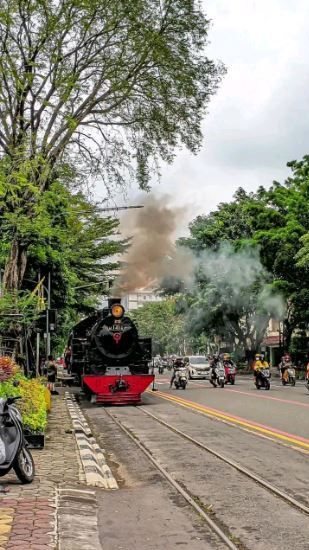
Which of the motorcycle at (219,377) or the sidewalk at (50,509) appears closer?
the sidewalk at (50,509)

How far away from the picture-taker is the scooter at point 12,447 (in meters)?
8.04

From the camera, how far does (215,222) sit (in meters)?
50.3

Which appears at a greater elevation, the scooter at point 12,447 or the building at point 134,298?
the building at point 134,298

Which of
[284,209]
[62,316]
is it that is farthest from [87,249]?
[284,209]

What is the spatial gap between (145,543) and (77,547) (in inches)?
24.2

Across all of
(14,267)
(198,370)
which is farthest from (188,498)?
(198,370)

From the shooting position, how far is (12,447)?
8219 mm

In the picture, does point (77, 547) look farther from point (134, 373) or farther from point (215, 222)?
point (215, 222)

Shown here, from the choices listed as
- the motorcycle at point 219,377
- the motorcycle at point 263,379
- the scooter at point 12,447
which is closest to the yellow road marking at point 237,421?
the scooter at point 12,447

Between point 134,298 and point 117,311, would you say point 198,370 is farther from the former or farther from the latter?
point 117,311

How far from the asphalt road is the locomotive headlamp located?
5166 mm

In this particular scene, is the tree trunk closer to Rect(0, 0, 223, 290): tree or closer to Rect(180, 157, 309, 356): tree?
Rect(0, 0, 223, 290): tree

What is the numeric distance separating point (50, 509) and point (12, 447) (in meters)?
1.35

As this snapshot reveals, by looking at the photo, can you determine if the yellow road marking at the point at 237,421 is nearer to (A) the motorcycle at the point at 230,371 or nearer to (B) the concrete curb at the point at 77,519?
(B) the concrete curb at the point at 77,519
